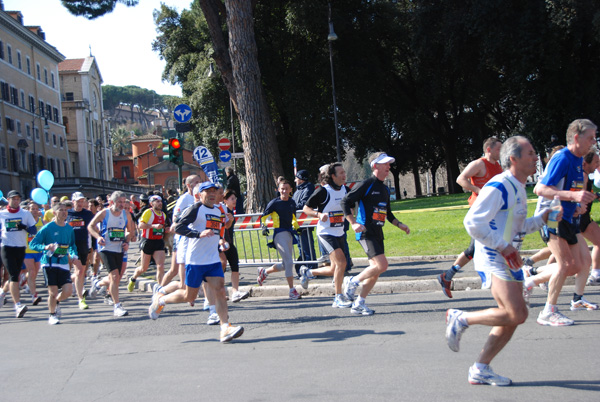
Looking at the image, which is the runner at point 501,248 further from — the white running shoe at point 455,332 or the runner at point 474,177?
the runner at point 474,177

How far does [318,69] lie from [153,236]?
74.3 ft

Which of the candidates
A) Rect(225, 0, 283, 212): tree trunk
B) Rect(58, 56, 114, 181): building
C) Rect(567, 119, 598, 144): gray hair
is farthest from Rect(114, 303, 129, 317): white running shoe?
Rect(58, 56, 114, 181): building

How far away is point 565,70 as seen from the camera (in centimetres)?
2964

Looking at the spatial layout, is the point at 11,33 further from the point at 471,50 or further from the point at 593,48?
the point at 593,48

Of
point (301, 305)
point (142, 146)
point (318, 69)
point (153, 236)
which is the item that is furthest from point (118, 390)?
point (142, 146)

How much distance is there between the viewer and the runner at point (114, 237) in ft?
31.6

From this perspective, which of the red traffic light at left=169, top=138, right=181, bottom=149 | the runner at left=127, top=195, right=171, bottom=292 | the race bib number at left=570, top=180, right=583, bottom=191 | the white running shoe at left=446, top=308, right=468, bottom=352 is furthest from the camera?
the red traffic light at left=169, top=138, right=181, bottom=149

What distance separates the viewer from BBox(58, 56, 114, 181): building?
78.5 m

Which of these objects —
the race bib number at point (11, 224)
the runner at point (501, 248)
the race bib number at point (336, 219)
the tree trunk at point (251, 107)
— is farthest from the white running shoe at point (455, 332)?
the tree trunk at point (251, 107)

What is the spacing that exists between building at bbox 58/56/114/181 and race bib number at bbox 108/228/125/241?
235ft

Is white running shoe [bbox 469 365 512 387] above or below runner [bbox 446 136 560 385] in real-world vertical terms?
below

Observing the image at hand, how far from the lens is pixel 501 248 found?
4449mm

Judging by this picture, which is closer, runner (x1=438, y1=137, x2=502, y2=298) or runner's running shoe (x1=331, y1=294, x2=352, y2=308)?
runner (x1=438, y1=137, x2=502, y2=298)

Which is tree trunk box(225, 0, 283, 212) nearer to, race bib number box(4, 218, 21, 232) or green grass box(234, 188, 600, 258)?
green grass box(234, 188, 600, 258)
